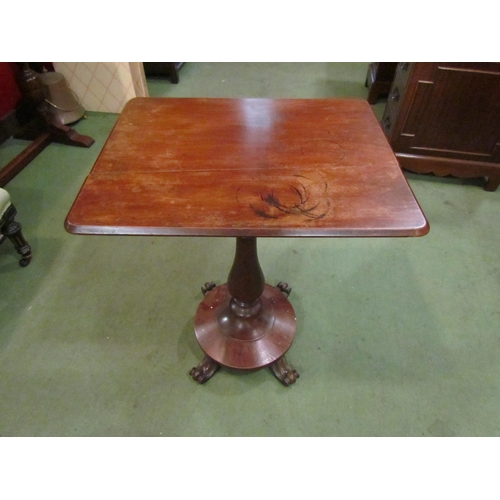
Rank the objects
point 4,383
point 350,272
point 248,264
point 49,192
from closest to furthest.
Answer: point 248,264, point 4,383, point 350,272, point 49,192

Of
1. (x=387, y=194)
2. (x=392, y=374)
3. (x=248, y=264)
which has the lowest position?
(x=392, y=374)

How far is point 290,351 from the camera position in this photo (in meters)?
1.36

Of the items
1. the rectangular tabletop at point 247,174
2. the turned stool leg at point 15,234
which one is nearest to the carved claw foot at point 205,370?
the rectangular tabletop at point 247,174

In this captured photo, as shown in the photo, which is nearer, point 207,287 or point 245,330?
point 245,330

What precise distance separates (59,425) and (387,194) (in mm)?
1185

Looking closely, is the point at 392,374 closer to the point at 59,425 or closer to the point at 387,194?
the point at 387,194

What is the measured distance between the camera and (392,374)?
1.30 metres

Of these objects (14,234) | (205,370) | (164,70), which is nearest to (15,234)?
(14,234)

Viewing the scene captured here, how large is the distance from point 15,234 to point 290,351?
1234 mm

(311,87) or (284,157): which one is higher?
(284,157)

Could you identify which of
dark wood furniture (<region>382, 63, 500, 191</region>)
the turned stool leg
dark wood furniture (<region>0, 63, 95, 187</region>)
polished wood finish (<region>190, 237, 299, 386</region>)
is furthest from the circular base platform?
dark wood furniture (<region>0, 63, 95, 187</region>)

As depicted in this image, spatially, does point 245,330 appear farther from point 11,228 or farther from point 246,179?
point 11,228

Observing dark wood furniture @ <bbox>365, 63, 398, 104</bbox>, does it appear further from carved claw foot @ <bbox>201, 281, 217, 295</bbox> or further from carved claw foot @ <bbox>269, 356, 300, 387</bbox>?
carved claw foot @ <bbox>269, 356, 300, 387</bbox>

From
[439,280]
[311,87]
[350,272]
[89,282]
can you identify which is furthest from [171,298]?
[311,87]
